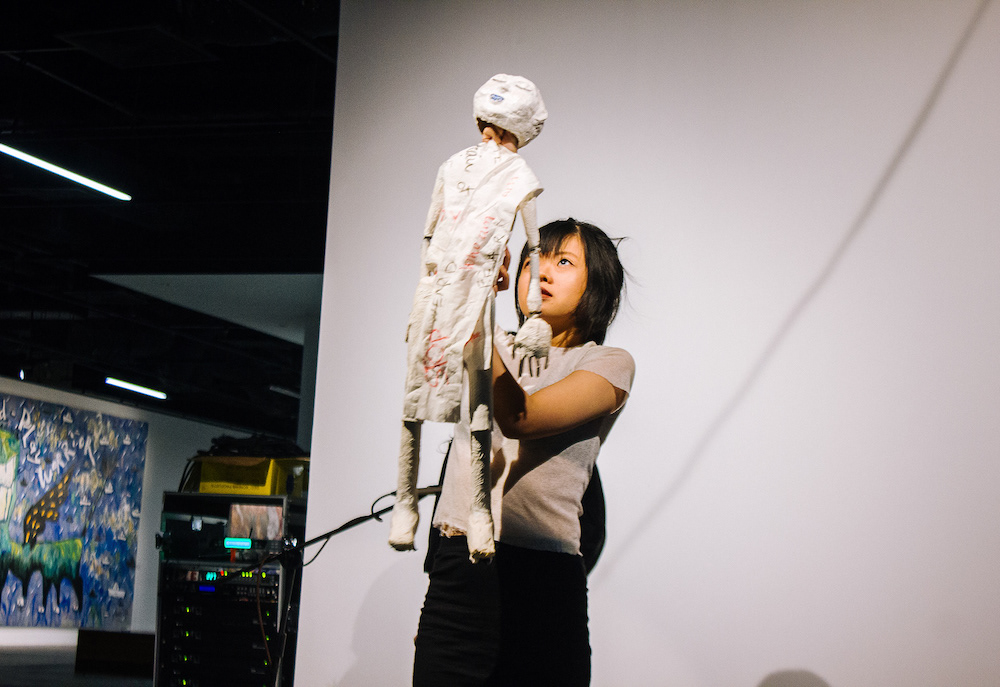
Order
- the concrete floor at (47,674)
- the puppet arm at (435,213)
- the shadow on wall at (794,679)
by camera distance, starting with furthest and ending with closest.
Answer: the concrete floor at (47,674)
the shadow on wall at (794,679)
the puppet arm at (435,213)

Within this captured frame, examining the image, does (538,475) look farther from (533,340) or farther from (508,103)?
(508,103)

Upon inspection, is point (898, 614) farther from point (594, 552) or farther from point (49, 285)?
point (49, 285)

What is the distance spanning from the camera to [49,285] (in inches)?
382

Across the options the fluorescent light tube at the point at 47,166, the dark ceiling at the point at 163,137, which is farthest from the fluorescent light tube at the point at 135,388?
the fluorescent light tube at the point at 47,166

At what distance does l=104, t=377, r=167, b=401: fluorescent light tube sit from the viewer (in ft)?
41.9

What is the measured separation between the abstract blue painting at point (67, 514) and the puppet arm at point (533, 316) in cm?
1106

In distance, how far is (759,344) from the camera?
2.84 m

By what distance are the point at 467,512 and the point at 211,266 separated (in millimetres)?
6769

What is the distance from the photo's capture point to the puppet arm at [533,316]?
1.58 meters

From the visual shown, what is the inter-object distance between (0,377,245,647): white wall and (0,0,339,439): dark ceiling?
3.02 metres

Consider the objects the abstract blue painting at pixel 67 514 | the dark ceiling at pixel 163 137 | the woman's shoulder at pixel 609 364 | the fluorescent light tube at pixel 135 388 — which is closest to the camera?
the woman's shoulder at pixel 609 364

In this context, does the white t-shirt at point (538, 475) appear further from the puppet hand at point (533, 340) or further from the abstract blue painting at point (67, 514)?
the abstract blue painting at point (67, 514)

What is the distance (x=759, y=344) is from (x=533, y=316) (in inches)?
55.6

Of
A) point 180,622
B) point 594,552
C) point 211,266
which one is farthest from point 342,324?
→ point 211,266
